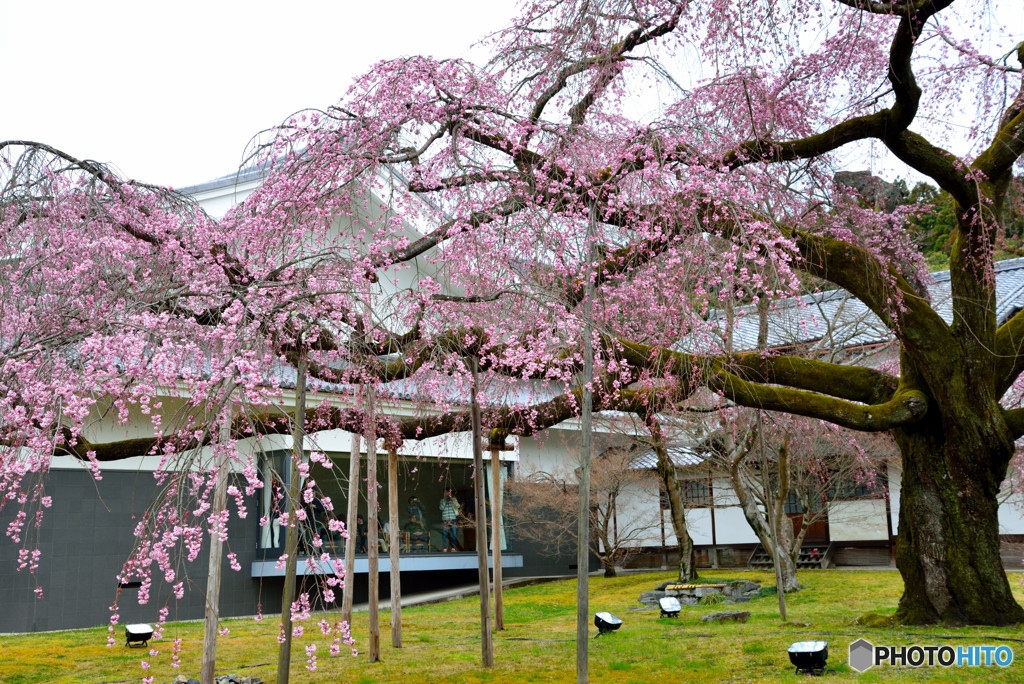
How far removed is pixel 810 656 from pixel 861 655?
749 mm

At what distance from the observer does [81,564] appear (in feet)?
36.3

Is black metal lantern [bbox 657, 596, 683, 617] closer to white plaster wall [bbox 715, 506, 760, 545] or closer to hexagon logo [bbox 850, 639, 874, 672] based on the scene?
hexagon logo [bbox 850, 639, 874, 672]

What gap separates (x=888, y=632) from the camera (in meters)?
7.32

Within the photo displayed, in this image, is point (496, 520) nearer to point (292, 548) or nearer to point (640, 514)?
point (292, 548)

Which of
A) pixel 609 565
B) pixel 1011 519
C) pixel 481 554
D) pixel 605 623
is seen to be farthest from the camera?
pixel 609 565

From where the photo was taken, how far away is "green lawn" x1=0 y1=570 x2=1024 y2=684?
→ 646 centimetres

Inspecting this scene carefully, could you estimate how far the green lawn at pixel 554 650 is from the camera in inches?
255

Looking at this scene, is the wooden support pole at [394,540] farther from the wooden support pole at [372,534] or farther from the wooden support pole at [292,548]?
the wooden support pole at [292,548]

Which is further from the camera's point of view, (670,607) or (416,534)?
(416,534)

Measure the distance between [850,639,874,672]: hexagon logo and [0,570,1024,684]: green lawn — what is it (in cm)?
9

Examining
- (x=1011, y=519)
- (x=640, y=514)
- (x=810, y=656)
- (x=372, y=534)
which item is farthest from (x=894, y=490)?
(x=372, y=534)

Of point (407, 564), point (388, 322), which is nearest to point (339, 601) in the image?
point (407, 564)

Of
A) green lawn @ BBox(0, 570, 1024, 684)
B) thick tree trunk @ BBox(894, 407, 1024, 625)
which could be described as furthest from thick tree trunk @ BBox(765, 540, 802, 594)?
thick tree trunk @ BBox(894, 407, 1024, 625)

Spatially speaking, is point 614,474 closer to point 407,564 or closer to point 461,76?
point 407,564
